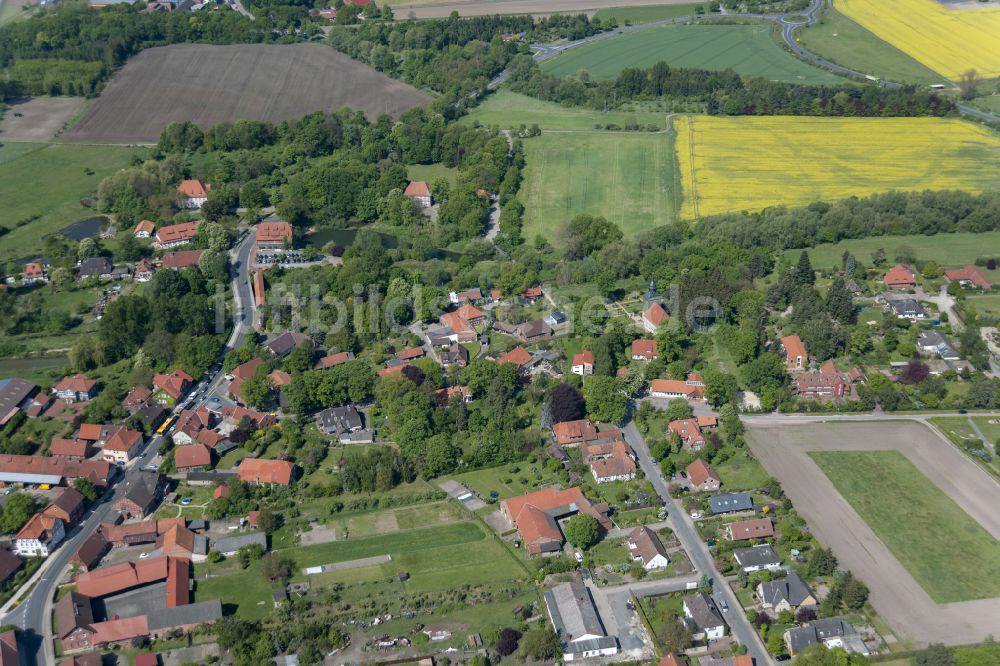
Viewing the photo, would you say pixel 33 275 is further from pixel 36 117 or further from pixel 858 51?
pixel 858 51

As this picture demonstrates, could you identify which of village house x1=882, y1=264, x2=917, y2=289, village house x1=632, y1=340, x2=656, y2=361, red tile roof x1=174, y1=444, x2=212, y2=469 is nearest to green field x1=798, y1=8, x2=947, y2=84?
village house x1=882, y1=264, x2=917, y2=289

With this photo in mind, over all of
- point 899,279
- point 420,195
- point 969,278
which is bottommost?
point 969,278

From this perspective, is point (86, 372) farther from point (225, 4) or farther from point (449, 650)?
point (225, 4)

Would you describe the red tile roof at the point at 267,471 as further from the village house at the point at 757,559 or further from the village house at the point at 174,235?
the village house at the point at 174,235

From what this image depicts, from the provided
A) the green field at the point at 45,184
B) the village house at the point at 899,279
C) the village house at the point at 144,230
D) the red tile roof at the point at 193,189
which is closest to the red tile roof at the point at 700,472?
the village house at the point at 899,279

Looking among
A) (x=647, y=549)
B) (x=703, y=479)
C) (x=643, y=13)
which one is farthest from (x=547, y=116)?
(x=647, y=549)

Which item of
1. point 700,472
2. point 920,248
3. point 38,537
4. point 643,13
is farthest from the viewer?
point 643,13

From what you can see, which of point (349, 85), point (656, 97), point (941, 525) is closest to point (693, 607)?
point (941, 525)

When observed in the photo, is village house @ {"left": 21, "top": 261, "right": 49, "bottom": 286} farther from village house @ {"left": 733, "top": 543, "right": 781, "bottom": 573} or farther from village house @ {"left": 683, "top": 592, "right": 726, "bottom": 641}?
village house @ {"left": 733, "top": 543, "right": 781, "bottom": 573}
